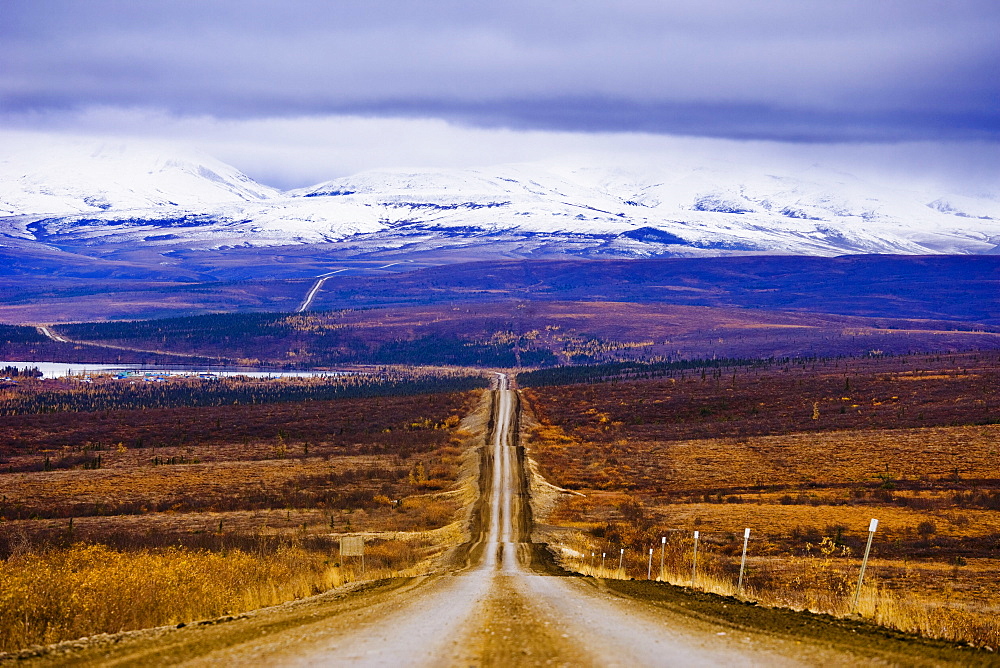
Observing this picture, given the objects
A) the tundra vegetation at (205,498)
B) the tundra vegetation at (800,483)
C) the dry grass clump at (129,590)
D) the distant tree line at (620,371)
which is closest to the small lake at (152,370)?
the tundra vegetation at (205,498)

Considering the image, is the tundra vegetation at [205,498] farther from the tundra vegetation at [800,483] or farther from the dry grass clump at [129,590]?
the tundra vegetation at [800,483]

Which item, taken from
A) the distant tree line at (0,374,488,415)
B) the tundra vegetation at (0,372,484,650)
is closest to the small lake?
the distant tree line at (0,374,488,415)

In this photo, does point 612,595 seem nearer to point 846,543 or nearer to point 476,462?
point 846,543

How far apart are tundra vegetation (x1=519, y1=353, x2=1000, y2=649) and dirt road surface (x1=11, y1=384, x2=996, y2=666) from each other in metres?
2.04

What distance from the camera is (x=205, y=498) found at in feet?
173

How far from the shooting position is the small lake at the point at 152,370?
162875 millimetres

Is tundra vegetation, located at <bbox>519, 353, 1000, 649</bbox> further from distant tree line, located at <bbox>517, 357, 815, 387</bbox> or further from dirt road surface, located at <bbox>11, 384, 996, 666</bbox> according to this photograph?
distant tree line, located at <bbox>517, 357, 815, 387</bbox>

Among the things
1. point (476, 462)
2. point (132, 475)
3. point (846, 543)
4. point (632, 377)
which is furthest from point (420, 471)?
point (632, 377)

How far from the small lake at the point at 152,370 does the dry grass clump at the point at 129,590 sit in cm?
13781

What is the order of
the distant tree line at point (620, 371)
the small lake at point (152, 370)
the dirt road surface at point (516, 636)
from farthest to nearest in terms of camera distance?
1. the small lake at point (152, 370)
2. the distant tree line at point (620, 371)
3. the dirt road surface at point (516, 636)

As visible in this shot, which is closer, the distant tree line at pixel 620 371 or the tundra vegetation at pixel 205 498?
the tundra vegetation at pixel 205 498

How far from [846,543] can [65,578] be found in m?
25.6

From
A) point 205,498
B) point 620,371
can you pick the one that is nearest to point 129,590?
point 205,498

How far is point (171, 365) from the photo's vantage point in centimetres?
18125
